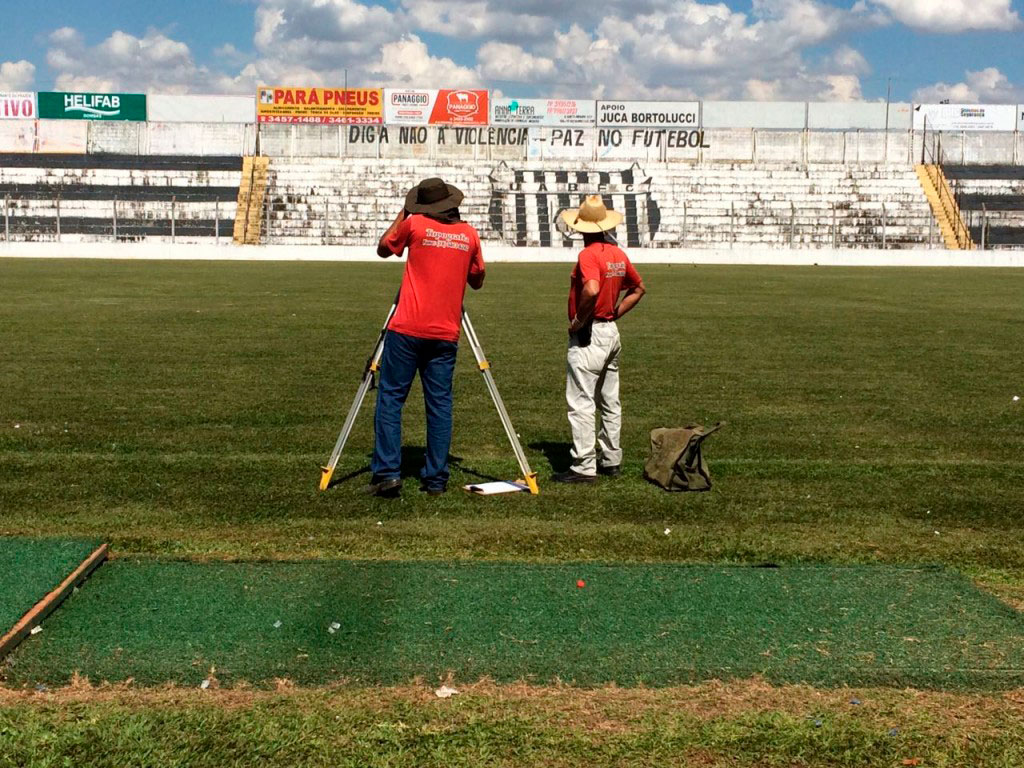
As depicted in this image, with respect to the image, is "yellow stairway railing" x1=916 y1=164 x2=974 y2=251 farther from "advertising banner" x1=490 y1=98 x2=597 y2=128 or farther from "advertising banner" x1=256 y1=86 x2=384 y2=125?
"advertising banner" x1=256 y1=86 x2=384 y2=125

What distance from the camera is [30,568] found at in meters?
5.24

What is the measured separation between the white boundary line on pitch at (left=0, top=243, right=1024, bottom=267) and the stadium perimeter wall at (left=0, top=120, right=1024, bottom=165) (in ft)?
41.7

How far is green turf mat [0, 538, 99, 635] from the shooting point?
4723 mm

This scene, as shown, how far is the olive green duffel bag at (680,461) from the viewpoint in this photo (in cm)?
728

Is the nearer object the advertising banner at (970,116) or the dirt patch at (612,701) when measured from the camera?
the dirt patch at (612,701)

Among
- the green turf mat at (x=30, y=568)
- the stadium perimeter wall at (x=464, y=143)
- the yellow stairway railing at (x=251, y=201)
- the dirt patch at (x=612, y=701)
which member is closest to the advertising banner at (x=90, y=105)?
the stadium perimeter wall at (x=464, y=143)

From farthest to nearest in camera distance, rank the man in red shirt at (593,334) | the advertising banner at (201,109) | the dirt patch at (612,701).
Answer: the advertising banner at (201,109), the man in red shirt at (593,334), the dirt patch at (612,701)

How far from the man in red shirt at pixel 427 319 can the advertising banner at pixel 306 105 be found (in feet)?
167

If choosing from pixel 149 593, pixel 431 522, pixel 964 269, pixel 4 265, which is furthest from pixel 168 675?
pixel 964 269

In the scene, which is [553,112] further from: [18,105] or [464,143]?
[18,105]

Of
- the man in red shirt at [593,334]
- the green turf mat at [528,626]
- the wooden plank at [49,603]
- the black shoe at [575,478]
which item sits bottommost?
the green turf mat at [528,626]

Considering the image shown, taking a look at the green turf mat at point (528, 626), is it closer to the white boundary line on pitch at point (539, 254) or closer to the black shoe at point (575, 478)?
the black shoe at point (575, 478)

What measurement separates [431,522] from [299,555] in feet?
3.08

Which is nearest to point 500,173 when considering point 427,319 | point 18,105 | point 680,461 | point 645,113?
point 645,113
